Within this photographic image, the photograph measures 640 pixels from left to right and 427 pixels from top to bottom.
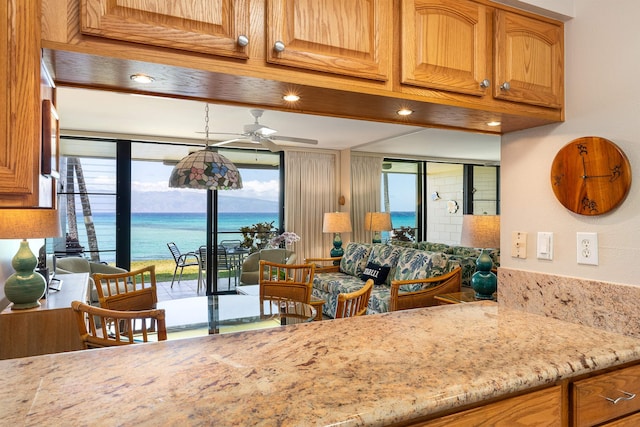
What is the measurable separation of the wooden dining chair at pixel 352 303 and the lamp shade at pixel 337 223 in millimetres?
4213

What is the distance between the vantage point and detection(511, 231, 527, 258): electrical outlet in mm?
1771

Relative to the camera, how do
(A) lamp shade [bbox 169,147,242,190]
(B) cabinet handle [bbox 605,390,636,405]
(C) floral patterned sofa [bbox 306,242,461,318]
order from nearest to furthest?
1. (B) cabinet handle [bbox 605,390,636,405]
2. (A) lamp shade [bbox 169,147,242,190]
3. (C) floral patterned sofa [bbox 306,242,461,318]

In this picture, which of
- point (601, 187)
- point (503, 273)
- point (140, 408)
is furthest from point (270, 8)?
point (503, 273)

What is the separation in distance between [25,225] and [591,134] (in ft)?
8.29

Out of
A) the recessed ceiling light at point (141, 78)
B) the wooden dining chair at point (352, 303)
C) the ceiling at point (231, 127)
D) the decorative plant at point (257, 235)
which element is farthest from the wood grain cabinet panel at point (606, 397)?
the decorative plant at point (257, 235)

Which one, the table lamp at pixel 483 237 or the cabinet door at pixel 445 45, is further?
the table lamp at pixel 483 237

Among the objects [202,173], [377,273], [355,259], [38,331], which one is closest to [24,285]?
[38,331]

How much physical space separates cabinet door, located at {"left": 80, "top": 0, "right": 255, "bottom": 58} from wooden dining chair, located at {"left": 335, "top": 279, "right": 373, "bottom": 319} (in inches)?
46.6

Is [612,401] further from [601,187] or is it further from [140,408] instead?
[140,408]

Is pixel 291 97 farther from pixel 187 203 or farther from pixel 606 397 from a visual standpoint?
pixel 187 203

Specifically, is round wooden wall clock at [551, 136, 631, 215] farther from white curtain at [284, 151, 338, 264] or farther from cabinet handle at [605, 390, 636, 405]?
white curtain at [284, 151, 338, 264]

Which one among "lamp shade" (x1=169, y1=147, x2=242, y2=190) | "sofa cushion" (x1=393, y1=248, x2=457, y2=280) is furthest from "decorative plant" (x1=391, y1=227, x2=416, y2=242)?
"lamp shade" (x1=169, y1=147, x2=242, y2=190)

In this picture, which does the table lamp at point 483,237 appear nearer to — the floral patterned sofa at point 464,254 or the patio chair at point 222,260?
the floral patterned sofa at point 464,254

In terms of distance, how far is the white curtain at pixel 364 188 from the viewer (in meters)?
6.87
